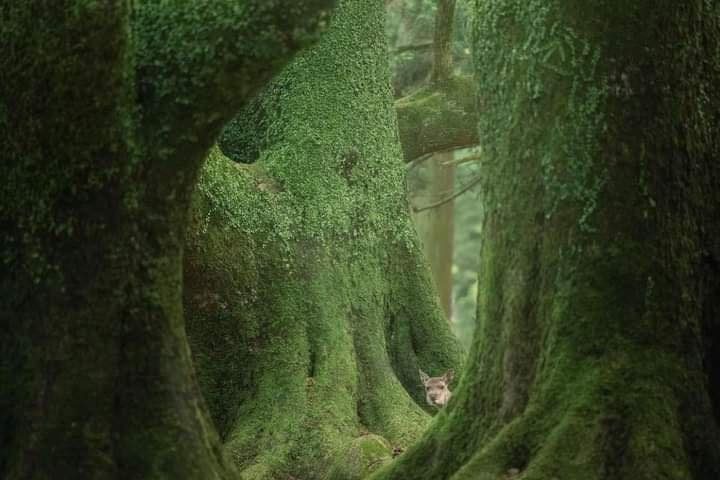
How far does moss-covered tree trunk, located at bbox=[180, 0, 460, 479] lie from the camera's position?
8391mm

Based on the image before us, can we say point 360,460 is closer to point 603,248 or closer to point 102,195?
point 603,248

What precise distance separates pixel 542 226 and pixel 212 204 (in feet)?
10.1

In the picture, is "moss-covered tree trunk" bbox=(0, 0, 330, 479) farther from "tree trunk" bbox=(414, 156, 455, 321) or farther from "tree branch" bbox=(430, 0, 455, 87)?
"tree trunk" bbox=(414, 156, 455, 321)

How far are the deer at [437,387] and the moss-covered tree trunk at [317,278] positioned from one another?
83mm

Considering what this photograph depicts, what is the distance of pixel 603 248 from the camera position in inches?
228

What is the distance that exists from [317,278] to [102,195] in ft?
11.3

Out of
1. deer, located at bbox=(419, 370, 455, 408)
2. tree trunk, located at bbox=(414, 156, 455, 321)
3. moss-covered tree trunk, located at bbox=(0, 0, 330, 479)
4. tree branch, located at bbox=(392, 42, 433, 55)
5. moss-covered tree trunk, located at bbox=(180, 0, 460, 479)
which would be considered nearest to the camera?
moss-covered tree trunk, located at bbox=(0, 0, 330, 479)

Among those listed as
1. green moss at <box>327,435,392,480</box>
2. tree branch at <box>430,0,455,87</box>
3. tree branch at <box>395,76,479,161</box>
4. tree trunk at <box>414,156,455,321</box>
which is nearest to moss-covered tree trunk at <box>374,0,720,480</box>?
green moss at <box>327,435,392,480</box>

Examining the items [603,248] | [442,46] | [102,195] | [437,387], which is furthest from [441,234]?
[102,195]

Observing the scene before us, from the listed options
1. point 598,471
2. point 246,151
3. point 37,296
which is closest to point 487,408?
point 598,471

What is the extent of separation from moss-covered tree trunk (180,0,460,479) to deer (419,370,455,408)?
83 millimetres

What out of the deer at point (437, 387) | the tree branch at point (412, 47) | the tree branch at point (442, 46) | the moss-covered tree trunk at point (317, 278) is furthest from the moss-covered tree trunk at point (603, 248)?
the tree branch at point (412, 47)

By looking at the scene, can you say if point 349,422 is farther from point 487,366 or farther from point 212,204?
point 487,366

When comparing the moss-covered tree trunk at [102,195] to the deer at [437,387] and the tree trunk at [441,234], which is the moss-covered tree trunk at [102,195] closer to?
the deer at [437,387]
